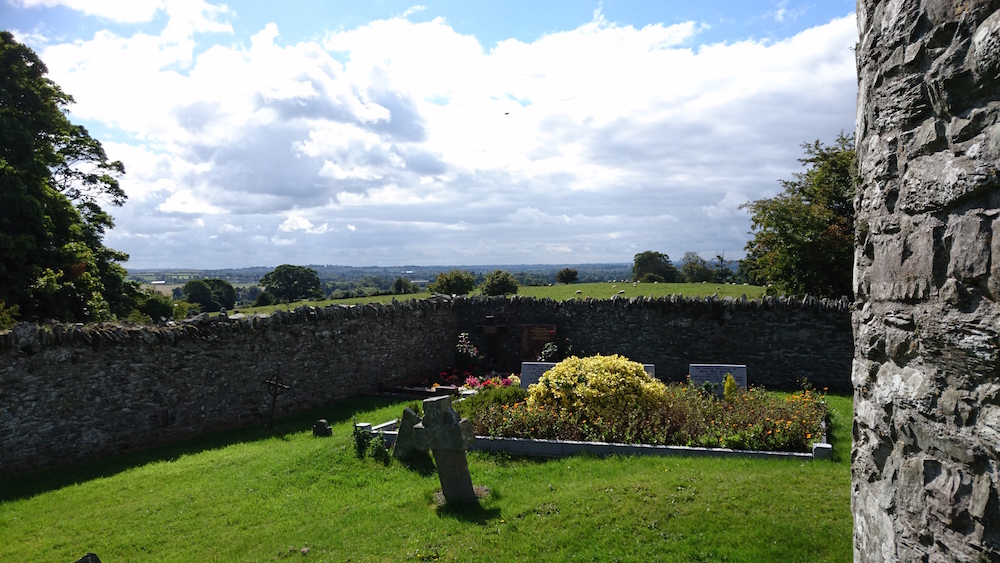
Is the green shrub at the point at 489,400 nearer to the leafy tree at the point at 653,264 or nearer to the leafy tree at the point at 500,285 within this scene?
the leafy tree at the point at 500,285

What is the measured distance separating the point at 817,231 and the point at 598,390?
1077 centimetres

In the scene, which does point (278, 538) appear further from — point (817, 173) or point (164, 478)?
point (817, 173)

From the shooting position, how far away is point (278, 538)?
25.5 feet

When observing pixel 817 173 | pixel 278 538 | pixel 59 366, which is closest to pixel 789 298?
pixel 817 173

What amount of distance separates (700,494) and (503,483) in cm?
294

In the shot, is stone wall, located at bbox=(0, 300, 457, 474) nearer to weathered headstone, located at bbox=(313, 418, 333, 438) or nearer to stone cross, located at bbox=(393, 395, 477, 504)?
weathered headstone, located at bbox=(313, 418, 333, 438)

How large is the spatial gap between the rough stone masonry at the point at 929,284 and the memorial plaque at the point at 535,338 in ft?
51.6

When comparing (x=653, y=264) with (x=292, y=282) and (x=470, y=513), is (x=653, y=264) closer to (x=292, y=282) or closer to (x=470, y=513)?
(x=292, y=282)

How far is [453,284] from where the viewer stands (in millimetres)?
32969

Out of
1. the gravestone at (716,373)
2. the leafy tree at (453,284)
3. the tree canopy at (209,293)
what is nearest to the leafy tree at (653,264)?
the leafy tree at (453,284)

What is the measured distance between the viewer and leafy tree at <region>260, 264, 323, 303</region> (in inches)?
2144

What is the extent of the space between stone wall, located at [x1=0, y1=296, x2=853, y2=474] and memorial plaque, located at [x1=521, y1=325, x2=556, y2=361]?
1.94 ft

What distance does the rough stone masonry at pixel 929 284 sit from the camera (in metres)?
2.38

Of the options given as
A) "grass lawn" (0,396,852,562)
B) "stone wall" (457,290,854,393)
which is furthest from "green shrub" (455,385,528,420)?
"stone wall" (457,290,854,393)
